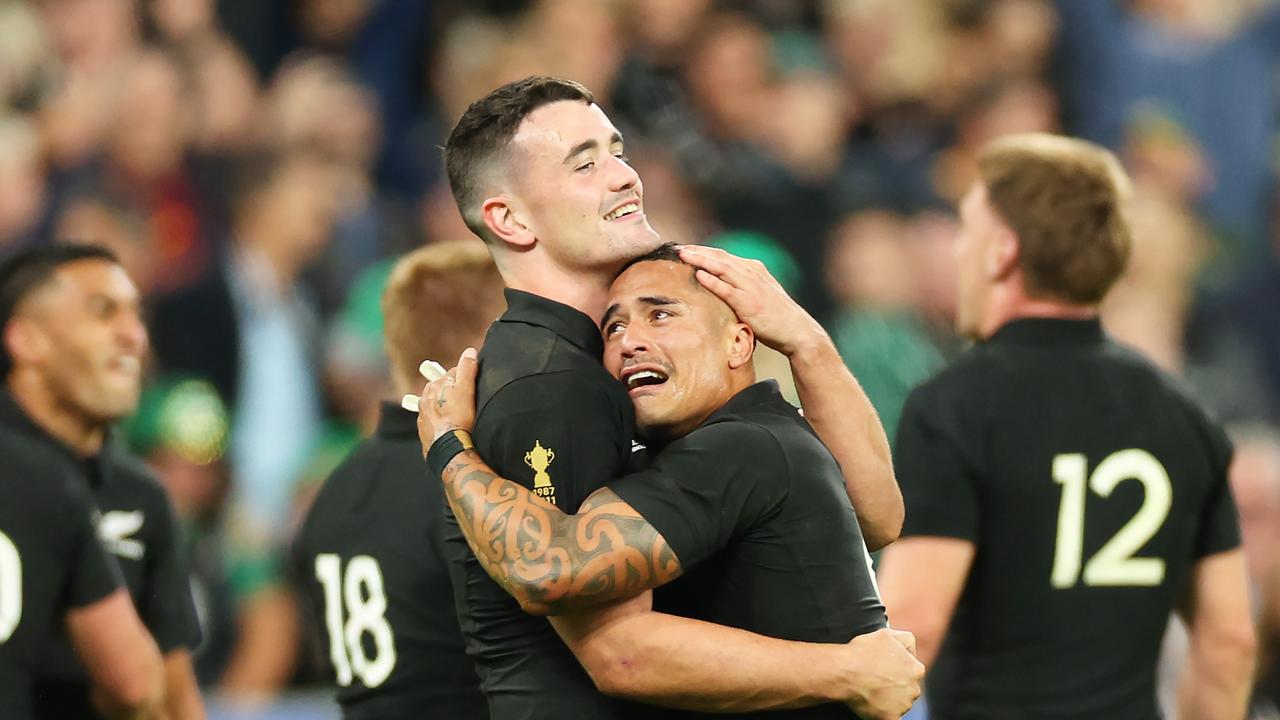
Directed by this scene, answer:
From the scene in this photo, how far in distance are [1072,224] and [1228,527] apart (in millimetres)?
855

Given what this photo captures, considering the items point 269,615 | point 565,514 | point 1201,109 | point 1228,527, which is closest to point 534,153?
point 565,514

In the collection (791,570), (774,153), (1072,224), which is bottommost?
(791,570)

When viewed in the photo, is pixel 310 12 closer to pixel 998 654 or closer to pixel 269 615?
pixel 269 615

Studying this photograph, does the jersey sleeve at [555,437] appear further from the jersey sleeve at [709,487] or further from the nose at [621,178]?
the nose at [621,178]

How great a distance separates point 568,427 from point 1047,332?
1633 millimetres

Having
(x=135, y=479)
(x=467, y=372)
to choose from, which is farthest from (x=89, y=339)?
(x=467, y=372)

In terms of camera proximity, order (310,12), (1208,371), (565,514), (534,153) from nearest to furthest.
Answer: (565,514)
(534,153)
(310,12)
(1208,371)

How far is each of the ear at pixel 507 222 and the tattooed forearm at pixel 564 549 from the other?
1.99 ft

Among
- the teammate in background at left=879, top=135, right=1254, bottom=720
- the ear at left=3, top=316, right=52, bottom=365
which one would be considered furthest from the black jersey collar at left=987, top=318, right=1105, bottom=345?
Result: the ear at left=3, top=316, right=52, bottom=365

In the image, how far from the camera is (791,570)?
3.26 m

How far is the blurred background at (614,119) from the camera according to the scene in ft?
25.5

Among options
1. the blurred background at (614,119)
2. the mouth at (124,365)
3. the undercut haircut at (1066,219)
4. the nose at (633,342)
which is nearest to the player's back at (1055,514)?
the undercut haircut at (1066,219)

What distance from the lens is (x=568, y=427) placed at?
3189 millimetres

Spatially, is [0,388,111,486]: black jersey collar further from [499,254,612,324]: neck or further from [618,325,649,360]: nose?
[618,325,649,360]: nose
